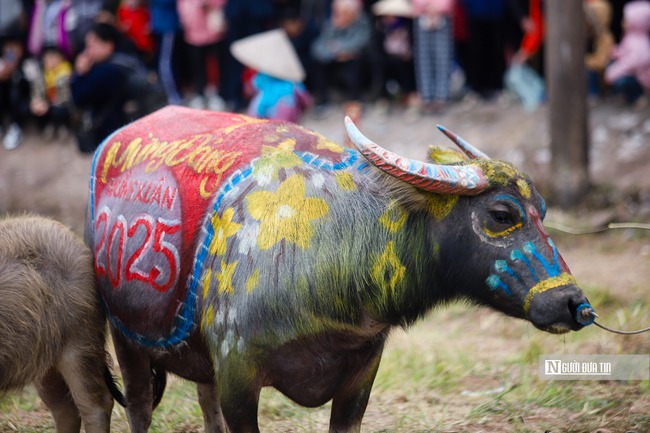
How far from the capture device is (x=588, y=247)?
801cm

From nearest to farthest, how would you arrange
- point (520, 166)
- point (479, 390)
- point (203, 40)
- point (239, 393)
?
point (239, 393), point (479, 390), point (520, 166), point (203, 40)

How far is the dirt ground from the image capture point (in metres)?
6.10

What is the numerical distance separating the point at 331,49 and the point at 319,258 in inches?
309

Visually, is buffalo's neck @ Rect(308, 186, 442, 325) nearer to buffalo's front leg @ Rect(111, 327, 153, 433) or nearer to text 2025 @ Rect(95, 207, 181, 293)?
text 2025 @ Rect(95, 207, 181, 293)

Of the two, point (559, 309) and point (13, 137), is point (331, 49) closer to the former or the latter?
point (13, 137)

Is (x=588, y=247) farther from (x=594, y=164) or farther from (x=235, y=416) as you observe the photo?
(x=235, y=416)

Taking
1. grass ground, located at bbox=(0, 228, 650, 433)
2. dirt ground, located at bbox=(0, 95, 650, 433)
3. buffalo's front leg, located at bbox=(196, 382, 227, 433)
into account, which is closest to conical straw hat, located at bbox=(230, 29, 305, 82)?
dirt ground, located at bbox=(0, 95, 650, 433)

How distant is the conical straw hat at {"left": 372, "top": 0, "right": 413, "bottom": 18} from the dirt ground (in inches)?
47.5

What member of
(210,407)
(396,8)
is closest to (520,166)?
(396,8)

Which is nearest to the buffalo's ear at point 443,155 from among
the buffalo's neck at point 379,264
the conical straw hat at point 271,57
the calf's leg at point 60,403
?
the buffalo's neck at point 379,264

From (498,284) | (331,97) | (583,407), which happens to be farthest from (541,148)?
(498,284)

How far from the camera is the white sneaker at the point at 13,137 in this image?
13172mm

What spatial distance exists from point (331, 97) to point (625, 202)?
4.38 m

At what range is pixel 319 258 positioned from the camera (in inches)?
141
